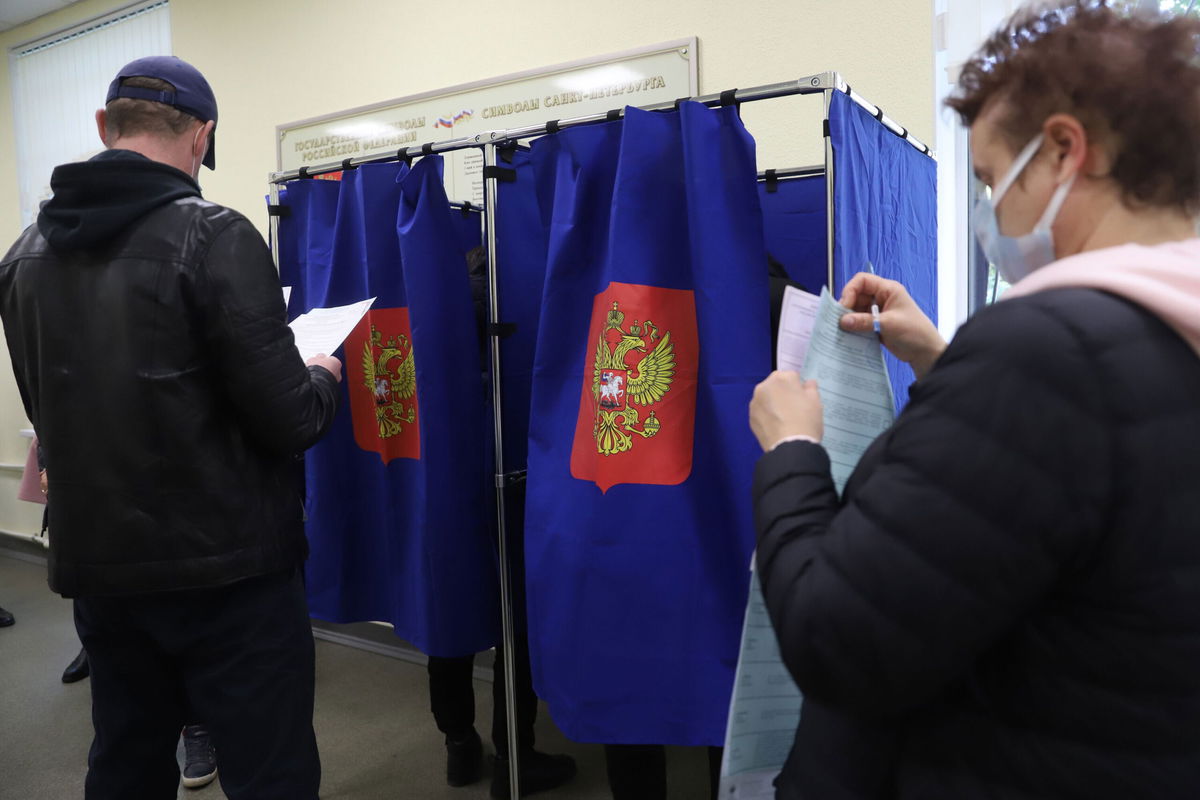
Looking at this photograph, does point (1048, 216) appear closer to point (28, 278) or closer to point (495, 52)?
point (28, 278)

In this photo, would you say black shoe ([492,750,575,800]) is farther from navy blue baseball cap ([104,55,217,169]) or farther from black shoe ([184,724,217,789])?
navy blue baseball cap ([104,55,217,169])

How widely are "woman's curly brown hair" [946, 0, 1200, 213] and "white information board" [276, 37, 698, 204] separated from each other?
187 cm

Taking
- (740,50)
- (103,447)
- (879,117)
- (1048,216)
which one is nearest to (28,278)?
(103,447)

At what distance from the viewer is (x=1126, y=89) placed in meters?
0.61

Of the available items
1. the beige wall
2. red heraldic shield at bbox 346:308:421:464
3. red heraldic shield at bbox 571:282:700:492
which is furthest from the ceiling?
red heraldic shield at bbox 571:282:700:492

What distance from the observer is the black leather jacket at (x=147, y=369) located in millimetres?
1200

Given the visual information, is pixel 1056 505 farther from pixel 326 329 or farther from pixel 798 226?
pixel 798 226

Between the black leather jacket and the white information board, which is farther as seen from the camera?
the white information board

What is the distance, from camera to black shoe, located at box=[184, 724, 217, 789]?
2230 mm

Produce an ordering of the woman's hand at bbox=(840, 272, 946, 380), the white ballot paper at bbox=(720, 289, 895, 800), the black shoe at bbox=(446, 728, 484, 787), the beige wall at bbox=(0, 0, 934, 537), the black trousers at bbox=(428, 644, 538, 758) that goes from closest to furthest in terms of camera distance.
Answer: the white ballot paper at bbox=(720, 289, 895, 800), the woman's hand at bbox=(840, 272, 946, 380), the black trousers at bbox=(428, 644, 538, 758), the black shoe at bbox=(446, 728, 484, 787), the beige wall at bbox=(0, 0, 934, 537)

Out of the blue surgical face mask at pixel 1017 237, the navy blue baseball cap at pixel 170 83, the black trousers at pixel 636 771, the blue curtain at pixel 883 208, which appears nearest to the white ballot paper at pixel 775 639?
the blue surgical face mask at pixel 1017 237

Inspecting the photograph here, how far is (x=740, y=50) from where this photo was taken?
245cm

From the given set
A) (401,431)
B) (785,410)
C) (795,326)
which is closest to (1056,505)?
(785,410)

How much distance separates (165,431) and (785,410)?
2.97 ft
